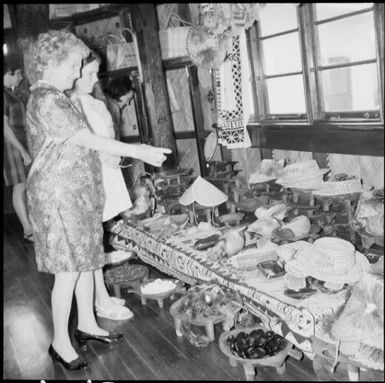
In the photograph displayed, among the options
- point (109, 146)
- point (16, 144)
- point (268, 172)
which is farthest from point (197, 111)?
point (109, 146)

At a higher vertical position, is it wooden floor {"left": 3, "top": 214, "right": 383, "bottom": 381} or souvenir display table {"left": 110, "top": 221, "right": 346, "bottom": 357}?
souvenir display table {"left": 110, "top": 221, "right": 346, "bottom": 357}

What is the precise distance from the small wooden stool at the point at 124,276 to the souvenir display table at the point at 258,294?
5.4 inches

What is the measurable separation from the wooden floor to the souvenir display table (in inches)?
10.7

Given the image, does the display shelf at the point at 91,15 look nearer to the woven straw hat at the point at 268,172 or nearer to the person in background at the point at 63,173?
the woven straw hat at the point at 268,172

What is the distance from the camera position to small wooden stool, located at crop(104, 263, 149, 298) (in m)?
3.64

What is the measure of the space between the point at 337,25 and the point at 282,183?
1.23 m

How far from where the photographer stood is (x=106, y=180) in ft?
10.3

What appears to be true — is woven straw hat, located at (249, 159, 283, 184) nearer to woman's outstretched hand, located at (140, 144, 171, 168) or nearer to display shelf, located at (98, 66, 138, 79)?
woman's outstretched hand, located at (140, 144, 171, 168)

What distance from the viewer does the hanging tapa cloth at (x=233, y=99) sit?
12.2 feet

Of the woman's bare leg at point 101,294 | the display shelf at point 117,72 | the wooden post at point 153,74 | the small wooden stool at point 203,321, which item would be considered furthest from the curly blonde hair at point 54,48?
the display shelf at point 117,72

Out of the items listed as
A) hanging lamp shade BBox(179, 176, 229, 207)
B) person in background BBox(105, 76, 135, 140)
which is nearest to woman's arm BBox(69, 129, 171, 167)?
hanging lamp shade BBox(179, 176, 229, 207)

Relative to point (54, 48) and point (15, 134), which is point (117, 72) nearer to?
point (15, 134)

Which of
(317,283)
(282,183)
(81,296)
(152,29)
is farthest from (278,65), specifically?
(81,296)

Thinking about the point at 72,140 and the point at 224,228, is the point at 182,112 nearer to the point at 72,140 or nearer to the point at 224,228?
the point at 224,228
